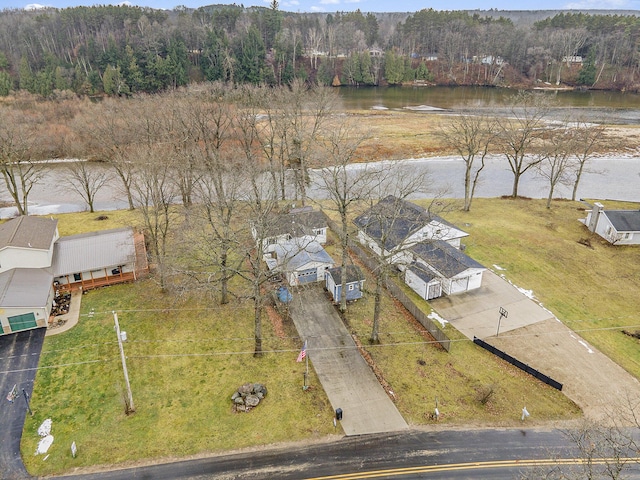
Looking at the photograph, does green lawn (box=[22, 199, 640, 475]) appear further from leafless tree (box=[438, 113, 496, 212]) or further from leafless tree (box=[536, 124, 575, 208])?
leafless tree (box=[536, 124, 575, 208])

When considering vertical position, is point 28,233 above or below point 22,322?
above

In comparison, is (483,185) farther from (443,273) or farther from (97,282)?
(97,282)

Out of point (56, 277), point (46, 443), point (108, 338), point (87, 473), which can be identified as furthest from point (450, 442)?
point (56, 277)

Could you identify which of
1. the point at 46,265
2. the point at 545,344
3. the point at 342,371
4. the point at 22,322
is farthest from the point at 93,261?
the point at 545,344

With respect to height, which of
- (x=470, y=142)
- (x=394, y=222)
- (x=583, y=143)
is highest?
(x=470, y=142)

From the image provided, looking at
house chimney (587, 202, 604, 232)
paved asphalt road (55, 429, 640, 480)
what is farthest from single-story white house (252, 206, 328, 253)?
house chimney (587, 202, 604, 232)
